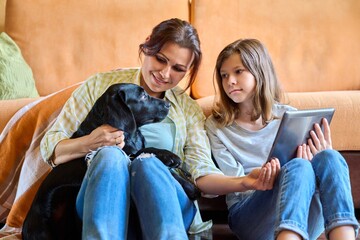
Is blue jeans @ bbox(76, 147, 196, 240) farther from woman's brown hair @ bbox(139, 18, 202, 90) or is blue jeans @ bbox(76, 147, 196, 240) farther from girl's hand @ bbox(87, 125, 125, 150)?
woman's brown hair @ bbox(139, 18, 202, 90)

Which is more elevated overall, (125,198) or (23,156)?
(125,198)

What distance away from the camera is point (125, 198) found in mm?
1270

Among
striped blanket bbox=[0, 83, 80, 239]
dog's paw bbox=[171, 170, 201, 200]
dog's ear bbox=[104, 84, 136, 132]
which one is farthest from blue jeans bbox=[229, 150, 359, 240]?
striped blanket bbox=[0, 83, 80, 239]

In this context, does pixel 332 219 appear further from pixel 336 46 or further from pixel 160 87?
pixel 336 46

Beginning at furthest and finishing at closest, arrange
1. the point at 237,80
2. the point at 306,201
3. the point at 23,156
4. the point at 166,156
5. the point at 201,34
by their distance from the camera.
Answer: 1. the point at 201,34
2. the point at 23,156
3. the point at 237,80
4. the point at 166,156
5. the point at 306,201

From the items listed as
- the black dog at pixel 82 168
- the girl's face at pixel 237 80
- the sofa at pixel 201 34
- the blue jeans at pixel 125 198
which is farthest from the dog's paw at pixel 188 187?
the sofa at pixel 201 34

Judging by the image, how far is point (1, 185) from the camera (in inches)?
73.0

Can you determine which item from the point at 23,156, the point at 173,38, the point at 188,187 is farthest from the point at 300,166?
the point at 23,156

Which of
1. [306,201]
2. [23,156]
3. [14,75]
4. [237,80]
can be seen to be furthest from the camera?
[14,75]

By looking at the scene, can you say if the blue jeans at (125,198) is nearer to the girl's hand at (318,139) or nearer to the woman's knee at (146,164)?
the woman's knee at (146,164)

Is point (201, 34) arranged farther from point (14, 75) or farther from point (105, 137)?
point (105, 137)

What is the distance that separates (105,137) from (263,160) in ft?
1.92

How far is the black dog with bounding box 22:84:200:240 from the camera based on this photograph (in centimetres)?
139

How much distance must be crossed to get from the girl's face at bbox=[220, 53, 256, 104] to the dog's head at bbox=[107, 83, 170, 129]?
23cm
